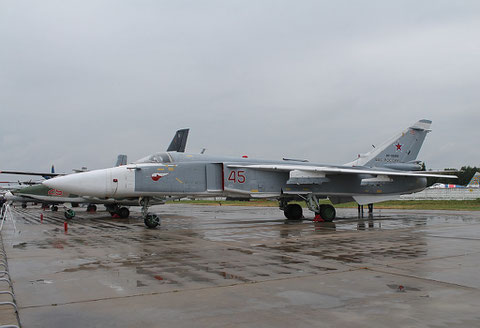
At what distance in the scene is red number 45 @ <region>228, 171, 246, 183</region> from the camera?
631 inches

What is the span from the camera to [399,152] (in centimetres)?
2031

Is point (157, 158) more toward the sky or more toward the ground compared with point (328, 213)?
more toward the sky

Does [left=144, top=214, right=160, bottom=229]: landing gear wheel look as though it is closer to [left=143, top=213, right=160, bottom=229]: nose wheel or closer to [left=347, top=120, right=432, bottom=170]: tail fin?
[left=143, top=213, right=160, bottom=229]: nose wheel

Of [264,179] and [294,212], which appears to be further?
[294,212]

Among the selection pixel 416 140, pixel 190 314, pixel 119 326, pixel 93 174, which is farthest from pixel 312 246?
pixel 416 140

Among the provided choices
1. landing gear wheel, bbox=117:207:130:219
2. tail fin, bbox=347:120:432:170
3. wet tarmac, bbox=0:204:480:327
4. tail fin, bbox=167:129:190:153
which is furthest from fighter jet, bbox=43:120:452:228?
tail fin, bbox=167:129:190:153

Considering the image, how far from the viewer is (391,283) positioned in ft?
18.0

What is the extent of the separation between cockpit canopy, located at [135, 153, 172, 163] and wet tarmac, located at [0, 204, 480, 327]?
211 inches

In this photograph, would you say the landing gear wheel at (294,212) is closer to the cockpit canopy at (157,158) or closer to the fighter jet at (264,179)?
the fighter jet at (264,179)

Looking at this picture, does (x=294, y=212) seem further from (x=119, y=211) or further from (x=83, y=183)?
(x=119, y=211)

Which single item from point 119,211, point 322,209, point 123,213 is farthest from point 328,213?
point 119,211

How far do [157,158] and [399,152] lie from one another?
39.7 feet

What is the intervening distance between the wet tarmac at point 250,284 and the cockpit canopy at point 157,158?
5.37 meters

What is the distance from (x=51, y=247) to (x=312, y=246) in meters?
6.02
